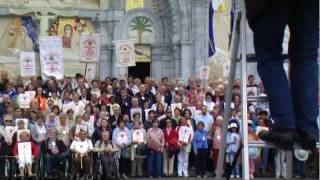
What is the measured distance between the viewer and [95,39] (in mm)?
23203

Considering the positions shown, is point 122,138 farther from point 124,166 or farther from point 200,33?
point 200,33

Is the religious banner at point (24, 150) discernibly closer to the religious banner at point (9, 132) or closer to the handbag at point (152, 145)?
the religious banner at point (9, 132)

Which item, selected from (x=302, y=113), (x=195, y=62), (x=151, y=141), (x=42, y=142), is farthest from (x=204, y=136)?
(x=302, y=113)

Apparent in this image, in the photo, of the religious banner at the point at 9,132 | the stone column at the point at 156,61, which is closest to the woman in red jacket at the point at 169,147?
the religious banner at the point at 9,132

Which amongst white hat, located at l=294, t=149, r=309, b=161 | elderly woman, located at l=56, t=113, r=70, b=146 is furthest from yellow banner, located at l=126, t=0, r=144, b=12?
white hat, located at l=294, t=149, r=309, b=161

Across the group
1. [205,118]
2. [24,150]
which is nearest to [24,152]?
[24,150]

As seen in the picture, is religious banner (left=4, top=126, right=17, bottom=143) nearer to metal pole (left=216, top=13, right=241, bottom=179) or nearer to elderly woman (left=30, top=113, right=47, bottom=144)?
elderly woman (left=30, top=113, right=47, bottom=144)

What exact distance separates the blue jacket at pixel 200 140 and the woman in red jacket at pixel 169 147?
0.49 m

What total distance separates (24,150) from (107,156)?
202 cm

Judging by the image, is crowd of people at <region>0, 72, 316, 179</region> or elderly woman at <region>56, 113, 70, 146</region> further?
elderly woman at <region>56, 113, 70, 146</region>

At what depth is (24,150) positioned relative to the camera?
17109mm

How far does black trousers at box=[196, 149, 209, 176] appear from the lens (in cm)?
1873

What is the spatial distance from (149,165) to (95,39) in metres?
5.88

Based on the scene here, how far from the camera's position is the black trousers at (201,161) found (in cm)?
1873
